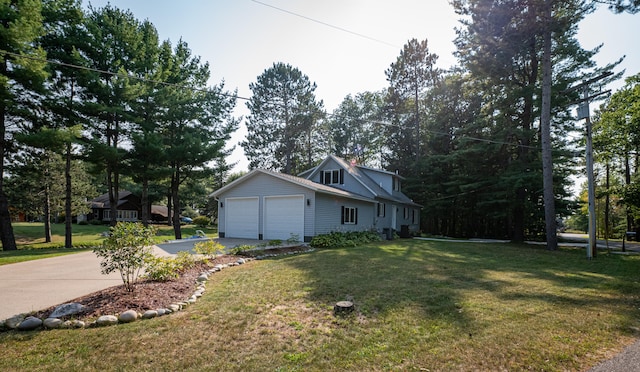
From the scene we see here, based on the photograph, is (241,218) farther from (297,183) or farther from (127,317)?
(127,317)

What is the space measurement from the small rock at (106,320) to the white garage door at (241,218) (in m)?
11.7

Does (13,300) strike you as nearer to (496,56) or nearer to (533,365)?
(533,365)

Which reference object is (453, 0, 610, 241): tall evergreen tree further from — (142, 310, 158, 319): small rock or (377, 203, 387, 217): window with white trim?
(142, 310, 158, 319): small rock

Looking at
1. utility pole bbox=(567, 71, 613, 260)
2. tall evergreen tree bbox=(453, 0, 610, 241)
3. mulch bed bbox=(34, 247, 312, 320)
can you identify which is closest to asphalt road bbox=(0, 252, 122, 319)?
mulch bed bbox=(34, 247, 312, 320)

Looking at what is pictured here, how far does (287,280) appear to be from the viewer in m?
6.48

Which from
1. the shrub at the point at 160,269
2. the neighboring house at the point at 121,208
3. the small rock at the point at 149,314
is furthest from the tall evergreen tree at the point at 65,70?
the neighboring house at the point at 121,208

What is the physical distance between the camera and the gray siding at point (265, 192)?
14.5 m

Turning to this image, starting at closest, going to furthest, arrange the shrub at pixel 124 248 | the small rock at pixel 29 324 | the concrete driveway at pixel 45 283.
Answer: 1. the small rock at pixel 29 324
2. the concrete driveway at pixel 45 283
3. the shrub at pixel 124 248

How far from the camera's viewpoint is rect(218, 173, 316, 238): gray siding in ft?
47.4

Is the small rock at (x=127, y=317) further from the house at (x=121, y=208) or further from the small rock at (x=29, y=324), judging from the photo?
the house at (x=121, y=208)

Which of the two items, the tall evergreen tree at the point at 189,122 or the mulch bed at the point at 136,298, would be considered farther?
the tall evergreen tree at the point at 189,122

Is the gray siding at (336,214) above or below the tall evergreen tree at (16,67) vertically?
below

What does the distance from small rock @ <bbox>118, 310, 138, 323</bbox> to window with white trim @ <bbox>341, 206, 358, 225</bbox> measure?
43.2ft

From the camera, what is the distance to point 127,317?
4.16m
